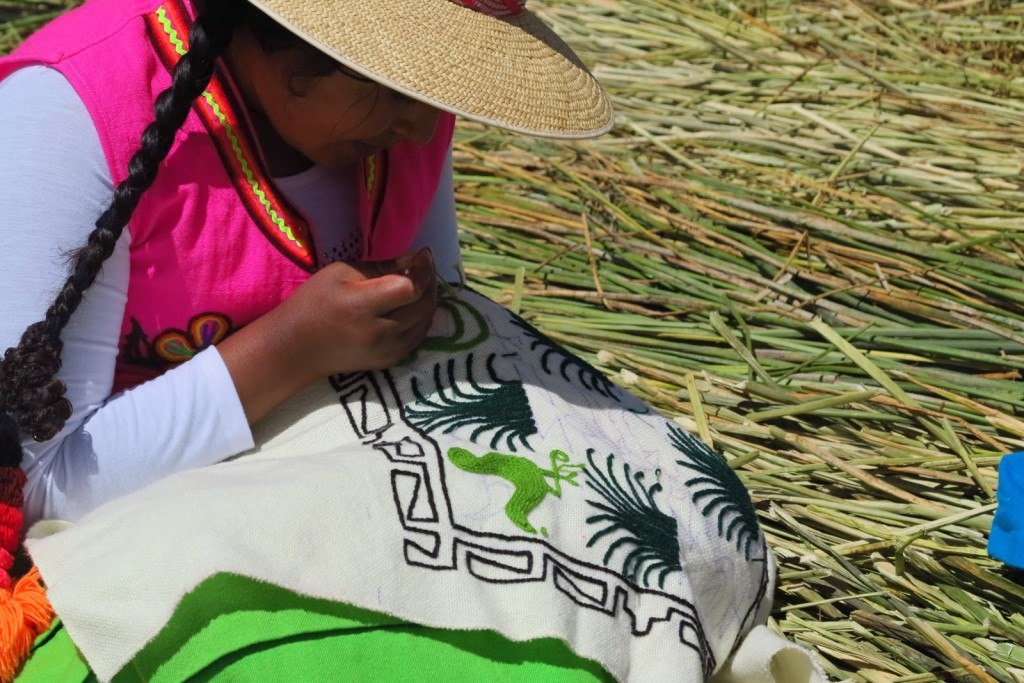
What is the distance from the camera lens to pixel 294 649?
103cm

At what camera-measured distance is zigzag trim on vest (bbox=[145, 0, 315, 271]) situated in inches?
47.2

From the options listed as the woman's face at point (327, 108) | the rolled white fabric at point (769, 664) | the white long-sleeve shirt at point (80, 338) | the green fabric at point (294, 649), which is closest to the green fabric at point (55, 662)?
the green fabric at point (294, 649)

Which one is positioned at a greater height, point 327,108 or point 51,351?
point 327,108

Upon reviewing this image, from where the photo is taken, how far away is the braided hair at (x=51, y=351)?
41.6 inches

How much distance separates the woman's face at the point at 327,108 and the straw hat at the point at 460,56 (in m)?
0.11

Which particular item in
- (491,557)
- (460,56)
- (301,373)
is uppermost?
(460,56)

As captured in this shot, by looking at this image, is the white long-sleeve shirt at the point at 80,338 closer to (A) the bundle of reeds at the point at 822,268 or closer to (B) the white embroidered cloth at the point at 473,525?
(B) the white embroidered cloth at the point at 473,525

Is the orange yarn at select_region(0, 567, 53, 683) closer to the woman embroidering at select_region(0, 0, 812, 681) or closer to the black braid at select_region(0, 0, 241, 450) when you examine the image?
the woman embroidering at select_region(0, 0, 812, 681)

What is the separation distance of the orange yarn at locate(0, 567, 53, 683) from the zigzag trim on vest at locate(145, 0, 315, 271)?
17.9 inches

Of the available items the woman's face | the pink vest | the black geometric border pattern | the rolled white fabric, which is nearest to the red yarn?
the pink vest

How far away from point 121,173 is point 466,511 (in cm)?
49

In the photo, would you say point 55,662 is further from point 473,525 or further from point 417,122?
point 417,122

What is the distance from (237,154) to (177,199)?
8 centimetres

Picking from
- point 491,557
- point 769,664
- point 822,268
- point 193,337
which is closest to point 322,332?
point 193,337
